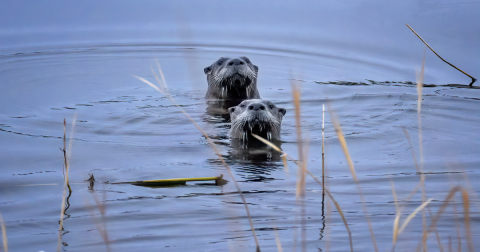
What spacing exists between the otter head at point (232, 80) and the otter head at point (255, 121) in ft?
5.59

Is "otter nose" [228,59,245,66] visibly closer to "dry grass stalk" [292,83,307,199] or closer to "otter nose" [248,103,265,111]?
"otter nose" [248,103,265,111]

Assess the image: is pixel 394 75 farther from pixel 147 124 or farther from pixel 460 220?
pixel 460 220

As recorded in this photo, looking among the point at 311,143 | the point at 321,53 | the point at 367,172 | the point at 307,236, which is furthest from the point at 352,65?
the point at 307,236

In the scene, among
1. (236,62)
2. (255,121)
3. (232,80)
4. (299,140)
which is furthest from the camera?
(232,80)

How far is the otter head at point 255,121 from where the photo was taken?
6.30 m

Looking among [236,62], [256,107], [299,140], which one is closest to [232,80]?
[236,62]

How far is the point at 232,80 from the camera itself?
8.84 metres

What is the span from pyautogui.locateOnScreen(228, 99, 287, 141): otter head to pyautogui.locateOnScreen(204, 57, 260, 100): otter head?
1703 millimetres

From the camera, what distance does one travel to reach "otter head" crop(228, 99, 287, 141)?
630 cm

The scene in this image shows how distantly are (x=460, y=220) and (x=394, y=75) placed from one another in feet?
23.0

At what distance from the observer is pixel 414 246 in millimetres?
3451

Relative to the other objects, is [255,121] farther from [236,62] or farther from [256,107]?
[236,62]

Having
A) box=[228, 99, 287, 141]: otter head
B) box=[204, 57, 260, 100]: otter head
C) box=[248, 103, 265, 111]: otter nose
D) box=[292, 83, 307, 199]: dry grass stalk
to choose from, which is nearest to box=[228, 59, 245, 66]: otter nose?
box=[204, 57, 260, 100]: otter head

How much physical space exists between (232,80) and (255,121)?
2.62 meters
